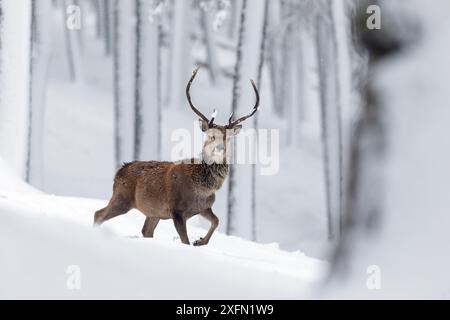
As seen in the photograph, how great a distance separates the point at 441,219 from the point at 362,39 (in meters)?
1.00

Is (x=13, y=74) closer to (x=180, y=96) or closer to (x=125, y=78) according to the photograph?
(x=125, y=78)

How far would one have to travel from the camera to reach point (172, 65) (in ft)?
102

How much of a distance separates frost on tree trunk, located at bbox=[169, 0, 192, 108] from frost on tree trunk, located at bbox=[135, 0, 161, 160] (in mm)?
15631

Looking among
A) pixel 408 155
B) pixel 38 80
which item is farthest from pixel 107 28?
pixel 408 155

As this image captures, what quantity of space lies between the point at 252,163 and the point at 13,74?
14.7ft

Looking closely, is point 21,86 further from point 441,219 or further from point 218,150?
point 441,219

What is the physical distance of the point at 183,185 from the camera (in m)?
7.46

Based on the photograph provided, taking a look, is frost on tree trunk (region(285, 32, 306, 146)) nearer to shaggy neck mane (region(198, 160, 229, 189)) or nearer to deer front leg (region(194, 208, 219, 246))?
shaggy neck mane (region(198, 160, 229, 189))

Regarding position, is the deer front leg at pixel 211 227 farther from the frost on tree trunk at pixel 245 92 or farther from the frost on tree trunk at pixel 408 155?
the frost on tree trunk at pixel 245 92

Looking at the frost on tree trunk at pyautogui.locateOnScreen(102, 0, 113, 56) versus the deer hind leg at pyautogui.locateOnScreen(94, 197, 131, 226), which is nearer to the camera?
the deer hind leg at pyautogui.locateOnScreen(94, 197, 131, 226)

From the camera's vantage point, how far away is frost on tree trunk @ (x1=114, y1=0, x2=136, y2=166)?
566 inches

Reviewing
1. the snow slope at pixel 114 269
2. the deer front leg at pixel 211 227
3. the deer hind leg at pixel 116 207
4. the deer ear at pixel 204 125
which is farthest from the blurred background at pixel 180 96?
the snow slope at pixel 114 269

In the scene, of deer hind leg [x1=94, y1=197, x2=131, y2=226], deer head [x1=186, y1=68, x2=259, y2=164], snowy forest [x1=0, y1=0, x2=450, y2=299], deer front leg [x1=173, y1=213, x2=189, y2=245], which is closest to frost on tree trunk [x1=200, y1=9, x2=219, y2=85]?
snowy forest [x1=0, y1=0, x2=450, y2=299]

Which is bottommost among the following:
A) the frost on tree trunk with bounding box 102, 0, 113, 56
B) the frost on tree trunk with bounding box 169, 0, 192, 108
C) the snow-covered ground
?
the snow-covered ground
